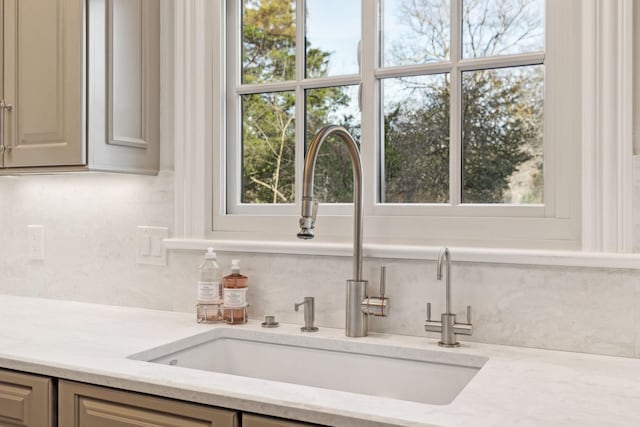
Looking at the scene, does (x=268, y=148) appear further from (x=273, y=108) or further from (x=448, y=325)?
(x=448, y=325)

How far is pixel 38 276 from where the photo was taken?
2.17 meters

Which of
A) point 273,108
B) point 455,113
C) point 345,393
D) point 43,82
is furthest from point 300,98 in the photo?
point 345,393

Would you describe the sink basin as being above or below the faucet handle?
below

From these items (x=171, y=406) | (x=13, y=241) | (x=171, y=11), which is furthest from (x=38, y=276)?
(x=171, y=406)

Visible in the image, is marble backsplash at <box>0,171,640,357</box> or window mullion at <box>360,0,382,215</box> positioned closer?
marble backsplash at <box>0,171,640,357</box>

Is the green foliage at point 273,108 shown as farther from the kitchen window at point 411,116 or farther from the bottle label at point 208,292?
the bottle label at point 208,292

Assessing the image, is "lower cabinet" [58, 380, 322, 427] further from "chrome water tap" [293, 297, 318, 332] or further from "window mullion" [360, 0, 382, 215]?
"window mullion" [360, 0, 382, 215]

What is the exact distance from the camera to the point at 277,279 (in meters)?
1.71

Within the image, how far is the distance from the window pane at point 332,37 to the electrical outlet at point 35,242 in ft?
3.86

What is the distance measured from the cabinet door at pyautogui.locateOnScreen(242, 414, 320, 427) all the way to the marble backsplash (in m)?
0.60

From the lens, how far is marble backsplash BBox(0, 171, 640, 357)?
136 centimetres

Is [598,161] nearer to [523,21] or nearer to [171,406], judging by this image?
[523,21]

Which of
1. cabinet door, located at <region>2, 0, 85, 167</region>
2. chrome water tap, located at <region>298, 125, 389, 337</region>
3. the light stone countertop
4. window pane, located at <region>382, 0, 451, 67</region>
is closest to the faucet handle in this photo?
chrome water tap, located at <region>298, 125, 389, 337</region>

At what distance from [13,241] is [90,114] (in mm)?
863
